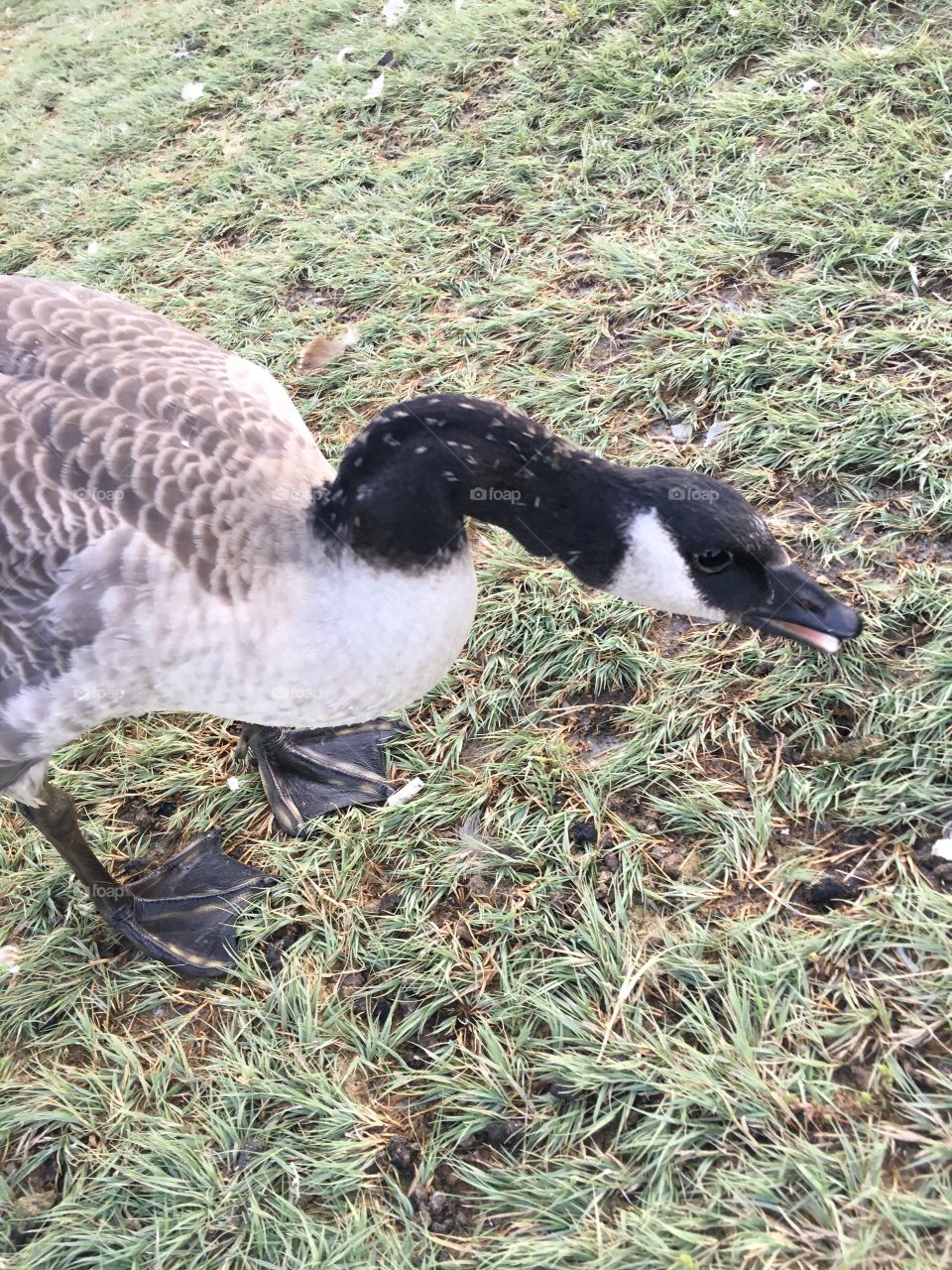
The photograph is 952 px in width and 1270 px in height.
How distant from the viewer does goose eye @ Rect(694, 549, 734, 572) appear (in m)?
2.30

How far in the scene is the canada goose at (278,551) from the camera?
235 cm

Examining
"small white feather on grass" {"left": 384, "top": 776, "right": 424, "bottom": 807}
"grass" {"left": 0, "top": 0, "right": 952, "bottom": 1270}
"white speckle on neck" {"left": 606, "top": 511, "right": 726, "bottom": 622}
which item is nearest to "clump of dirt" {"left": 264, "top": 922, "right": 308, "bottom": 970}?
"grass" {"left": 0, "top": 0, "right": 952, "bottom": 1270}

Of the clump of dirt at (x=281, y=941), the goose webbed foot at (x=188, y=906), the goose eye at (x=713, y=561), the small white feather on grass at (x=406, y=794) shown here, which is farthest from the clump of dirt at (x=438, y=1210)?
the goose eye at (x=713, y=561)

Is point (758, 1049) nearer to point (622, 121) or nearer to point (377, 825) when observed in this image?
point (377, 825)

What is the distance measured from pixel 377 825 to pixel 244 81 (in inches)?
267

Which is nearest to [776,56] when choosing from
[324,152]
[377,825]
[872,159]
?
[872,159]

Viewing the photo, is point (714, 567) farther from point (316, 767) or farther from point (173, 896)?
point (173, 896)

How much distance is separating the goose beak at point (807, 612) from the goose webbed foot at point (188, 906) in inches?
76.9

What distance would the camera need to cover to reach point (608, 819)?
288cm

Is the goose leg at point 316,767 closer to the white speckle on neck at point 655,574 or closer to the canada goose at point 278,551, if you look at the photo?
the canada goose at point 278,551

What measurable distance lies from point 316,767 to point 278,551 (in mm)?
1118

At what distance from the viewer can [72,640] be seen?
7.79ft

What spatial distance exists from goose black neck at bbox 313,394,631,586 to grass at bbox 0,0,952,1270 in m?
0.96

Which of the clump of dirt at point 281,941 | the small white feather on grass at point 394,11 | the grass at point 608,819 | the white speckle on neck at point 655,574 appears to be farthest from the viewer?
the small white feather on grass at point 394,11
